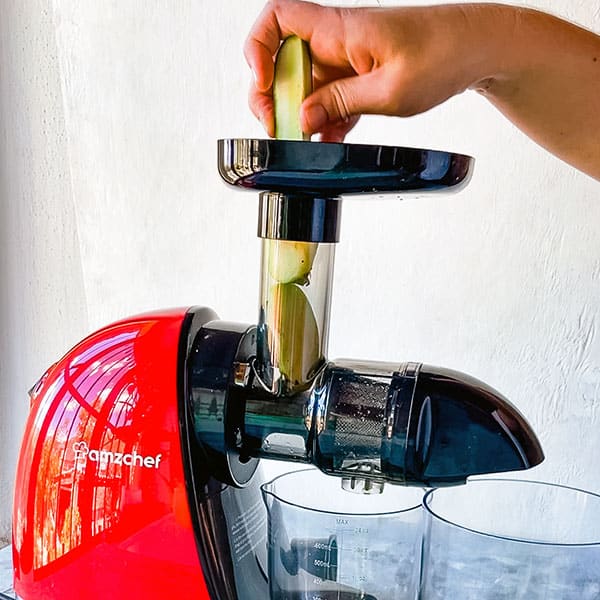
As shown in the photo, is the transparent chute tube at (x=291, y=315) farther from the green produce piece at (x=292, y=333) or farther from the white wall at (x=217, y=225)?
the white wall at (x=217, y=225)

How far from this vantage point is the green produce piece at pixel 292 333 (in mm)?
469

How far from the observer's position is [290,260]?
46 cm

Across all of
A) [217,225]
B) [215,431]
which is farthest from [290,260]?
[217,225]

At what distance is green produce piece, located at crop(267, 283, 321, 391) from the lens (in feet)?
1.54

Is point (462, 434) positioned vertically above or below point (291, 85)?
below

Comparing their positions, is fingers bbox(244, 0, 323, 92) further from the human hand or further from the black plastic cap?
the black plastic cap

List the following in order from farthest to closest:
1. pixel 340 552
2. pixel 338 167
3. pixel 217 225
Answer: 1. pixel 217 225
2. pixel 340 552
3. pixel 338 167

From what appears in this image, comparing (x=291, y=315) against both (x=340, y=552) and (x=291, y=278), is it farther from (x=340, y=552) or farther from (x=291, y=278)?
(x=340, y=552)

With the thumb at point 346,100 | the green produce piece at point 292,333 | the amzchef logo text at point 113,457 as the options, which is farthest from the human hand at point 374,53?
the amzchef logo text at point 113,457

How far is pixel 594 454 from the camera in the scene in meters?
0.75

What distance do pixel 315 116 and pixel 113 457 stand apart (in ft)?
0.79

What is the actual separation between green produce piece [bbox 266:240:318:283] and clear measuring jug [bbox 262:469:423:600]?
15 centimetres

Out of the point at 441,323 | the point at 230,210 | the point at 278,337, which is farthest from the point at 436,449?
the point at 230,210

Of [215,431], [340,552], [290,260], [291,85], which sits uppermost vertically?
[291,85]
